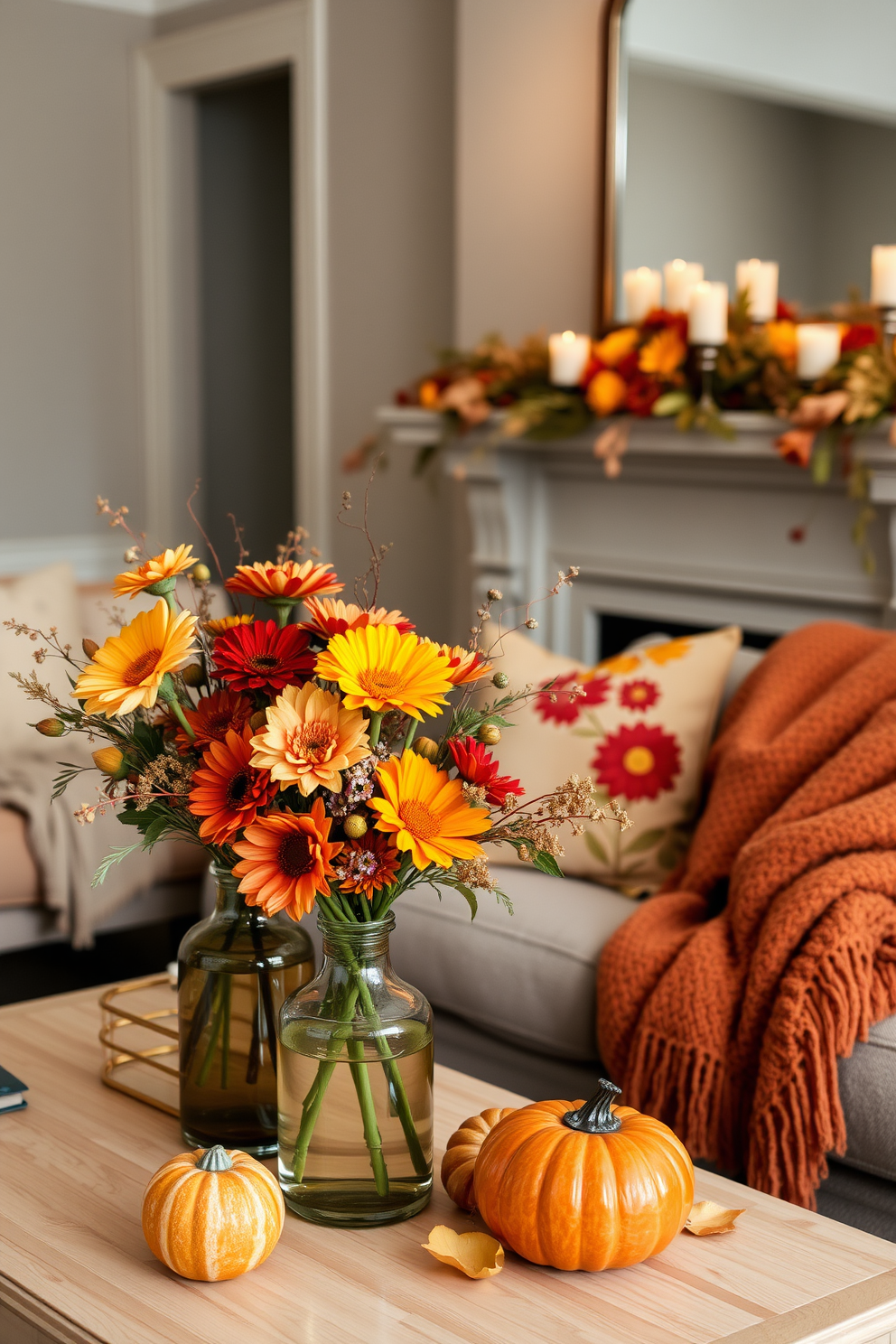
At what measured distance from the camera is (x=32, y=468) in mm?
4715

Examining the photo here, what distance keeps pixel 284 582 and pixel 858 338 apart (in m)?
2.04

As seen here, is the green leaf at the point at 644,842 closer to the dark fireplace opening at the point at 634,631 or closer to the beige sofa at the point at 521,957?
the beige sofa at the point at 521,957

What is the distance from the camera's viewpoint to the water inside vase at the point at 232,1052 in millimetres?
1233

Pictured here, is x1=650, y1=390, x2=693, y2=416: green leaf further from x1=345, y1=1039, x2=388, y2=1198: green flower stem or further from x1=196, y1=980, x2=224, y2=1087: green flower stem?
x1=345, y1=1039, x2=388, y2=1198: green flower stem

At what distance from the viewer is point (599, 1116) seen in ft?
3.54

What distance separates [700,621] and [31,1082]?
2.15 metres

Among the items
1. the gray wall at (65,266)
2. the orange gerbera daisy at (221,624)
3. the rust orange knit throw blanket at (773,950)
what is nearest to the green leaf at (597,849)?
the rust orange knit throw blanket at (773,950)

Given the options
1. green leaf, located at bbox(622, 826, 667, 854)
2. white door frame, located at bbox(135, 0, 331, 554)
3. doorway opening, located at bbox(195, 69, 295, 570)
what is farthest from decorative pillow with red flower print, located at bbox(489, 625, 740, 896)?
doorway opening, located at bbox(195, 69, 295, 570)

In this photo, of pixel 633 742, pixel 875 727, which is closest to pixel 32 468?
pixel 633 742

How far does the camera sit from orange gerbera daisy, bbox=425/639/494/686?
1040 mm

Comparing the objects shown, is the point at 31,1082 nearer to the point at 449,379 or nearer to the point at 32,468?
the point at 449,379

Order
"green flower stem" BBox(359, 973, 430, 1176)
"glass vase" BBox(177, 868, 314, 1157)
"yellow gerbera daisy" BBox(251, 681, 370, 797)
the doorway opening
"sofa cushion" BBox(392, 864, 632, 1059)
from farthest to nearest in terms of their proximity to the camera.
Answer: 1. the doorway opening
2. "sofa cushion" BBox(392, 864, 632, 1059)
3. "glass vase" BBox(177, 868, 314, 1157)
4. "green flower stem" BBox(359, 973, 430, 1176)
5. "yellow gerbera daisy" BBox(251, 681, 370, 797)

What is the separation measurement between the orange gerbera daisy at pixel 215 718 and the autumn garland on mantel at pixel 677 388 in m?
1.83

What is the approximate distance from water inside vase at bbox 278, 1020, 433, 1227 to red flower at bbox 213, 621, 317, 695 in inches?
10.3
